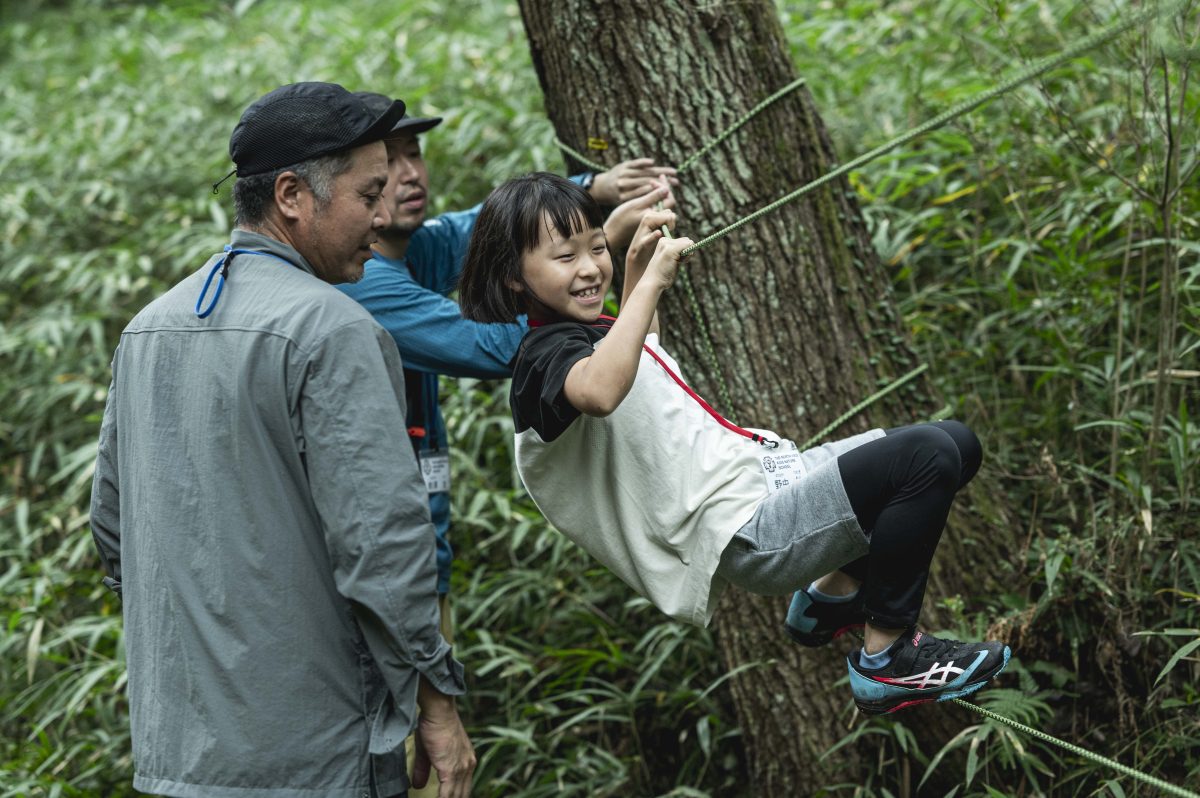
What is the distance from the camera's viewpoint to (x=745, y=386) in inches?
112

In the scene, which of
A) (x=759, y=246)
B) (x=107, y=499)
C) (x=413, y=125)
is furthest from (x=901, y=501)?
(x=413, y=125)

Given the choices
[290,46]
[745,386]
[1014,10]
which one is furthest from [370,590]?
[290,46]

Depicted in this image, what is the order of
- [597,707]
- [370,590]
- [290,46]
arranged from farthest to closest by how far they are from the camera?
1. [290,46]
2. [597,707]
3. [370,590]

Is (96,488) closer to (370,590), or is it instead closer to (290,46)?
(370,590)

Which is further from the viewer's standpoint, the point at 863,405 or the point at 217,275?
the point at 863,405

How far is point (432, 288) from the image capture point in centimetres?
309

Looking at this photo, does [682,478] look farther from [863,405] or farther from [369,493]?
[863,405]

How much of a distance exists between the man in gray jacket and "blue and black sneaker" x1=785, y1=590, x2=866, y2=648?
2.54 feet

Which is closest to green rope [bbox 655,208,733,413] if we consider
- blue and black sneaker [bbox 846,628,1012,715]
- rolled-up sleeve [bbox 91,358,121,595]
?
blue and black sneaker [bbox 846,628,1012,715]

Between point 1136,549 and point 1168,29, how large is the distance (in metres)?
1.29

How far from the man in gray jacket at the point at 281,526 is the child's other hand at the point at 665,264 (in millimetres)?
484

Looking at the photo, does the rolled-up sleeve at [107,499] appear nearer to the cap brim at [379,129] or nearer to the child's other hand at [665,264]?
the cap brim at [379,129]

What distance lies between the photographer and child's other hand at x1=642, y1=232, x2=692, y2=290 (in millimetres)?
1988

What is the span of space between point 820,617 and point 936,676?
1.04ft
